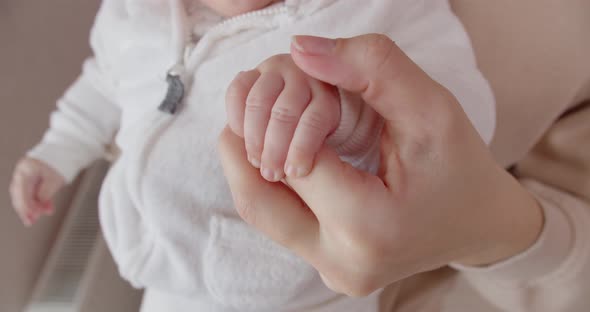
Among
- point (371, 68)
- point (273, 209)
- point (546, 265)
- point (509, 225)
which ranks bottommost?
point (546, 265)

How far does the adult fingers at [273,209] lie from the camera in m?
0.40

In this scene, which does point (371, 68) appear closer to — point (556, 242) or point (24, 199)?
point (556, 242)

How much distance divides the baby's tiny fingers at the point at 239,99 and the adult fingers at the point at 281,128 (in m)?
0.04

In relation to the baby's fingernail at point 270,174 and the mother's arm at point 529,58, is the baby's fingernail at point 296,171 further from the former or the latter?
the mother's arm at point 529,58

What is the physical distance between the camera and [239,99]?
0.41m

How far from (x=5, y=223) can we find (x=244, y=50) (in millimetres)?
683

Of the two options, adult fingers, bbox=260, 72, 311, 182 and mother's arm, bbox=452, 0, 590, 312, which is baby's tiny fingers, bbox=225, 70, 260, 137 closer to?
adult fingers, bbox=260, 72, 311, 182

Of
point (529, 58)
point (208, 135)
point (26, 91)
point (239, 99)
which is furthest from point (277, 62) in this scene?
point (26, 91)

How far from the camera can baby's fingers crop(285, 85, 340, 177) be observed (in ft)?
1.18

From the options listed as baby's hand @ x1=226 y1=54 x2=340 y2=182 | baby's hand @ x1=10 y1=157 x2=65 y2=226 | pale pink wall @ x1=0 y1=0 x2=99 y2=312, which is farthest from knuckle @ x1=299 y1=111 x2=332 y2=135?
pale pink wall @ x1=0 y1=0 x2=99 y2=312

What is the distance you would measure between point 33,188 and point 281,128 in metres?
0.65

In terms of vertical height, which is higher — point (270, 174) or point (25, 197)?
point (270, 174)

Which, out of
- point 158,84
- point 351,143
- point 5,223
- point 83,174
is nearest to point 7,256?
point 5,223

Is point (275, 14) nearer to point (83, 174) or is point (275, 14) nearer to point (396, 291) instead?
point (396, 291)
